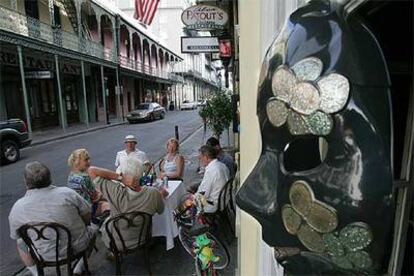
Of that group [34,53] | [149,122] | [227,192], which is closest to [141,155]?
[227,192]

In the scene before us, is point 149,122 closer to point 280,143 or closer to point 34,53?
point 34,53

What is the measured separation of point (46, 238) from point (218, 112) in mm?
6854

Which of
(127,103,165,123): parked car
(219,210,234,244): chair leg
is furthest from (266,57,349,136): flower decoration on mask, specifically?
(127,103,165,123): parked car

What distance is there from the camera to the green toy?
329 centimetres

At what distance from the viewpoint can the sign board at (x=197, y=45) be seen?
7384 mm

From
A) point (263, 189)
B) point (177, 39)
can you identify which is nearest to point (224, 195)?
point (263, 189)

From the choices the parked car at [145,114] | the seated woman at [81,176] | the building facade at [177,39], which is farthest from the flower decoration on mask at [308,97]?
the building facade at [177,39]

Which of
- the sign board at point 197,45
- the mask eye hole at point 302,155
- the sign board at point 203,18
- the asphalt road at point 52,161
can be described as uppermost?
the sign board at point 203,18

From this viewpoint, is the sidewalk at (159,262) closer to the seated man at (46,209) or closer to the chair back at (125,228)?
the chair back at (125,228)

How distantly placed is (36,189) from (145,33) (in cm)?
3712

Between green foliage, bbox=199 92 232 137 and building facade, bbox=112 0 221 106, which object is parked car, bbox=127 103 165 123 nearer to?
green foliage, bbox=199 92 232 137

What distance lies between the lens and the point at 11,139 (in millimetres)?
11117

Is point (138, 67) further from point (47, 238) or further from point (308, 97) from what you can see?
point (308, 97)

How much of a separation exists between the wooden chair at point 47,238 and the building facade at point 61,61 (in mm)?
12835
